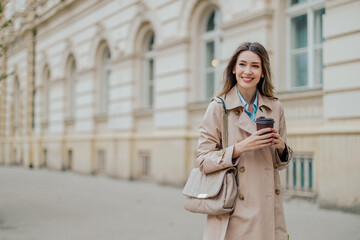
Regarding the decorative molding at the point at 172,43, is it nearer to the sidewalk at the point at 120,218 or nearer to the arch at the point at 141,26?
the arch at the point at 141,26

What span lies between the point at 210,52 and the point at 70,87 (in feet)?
30.2

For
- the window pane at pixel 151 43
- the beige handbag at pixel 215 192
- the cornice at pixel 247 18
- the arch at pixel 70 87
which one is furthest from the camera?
the arch at pixel 70 87

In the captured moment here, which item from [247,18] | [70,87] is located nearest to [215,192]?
[247,18]

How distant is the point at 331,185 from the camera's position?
7.46m

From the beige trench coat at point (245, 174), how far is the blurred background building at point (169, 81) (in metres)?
1.02

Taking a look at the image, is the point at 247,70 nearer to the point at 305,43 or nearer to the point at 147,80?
the point at 305,43

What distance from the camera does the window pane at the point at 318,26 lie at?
8617 mm

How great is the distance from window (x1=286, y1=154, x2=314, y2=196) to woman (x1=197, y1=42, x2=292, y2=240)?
19.3 feet

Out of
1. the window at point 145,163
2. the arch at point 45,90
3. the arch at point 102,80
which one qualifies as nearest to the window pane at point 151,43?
the arch at point 102,80

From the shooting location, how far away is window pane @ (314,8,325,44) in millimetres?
8617

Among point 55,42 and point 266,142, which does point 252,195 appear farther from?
point 55,42

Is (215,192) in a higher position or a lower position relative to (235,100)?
lower

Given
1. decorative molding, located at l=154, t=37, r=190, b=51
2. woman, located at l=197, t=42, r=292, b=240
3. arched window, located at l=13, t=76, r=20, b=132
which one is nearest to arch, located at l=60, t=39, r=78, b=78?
decorative molding, located at l=154, t=37, r=190, b=51

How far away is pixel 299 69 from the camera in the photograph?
9031mm
